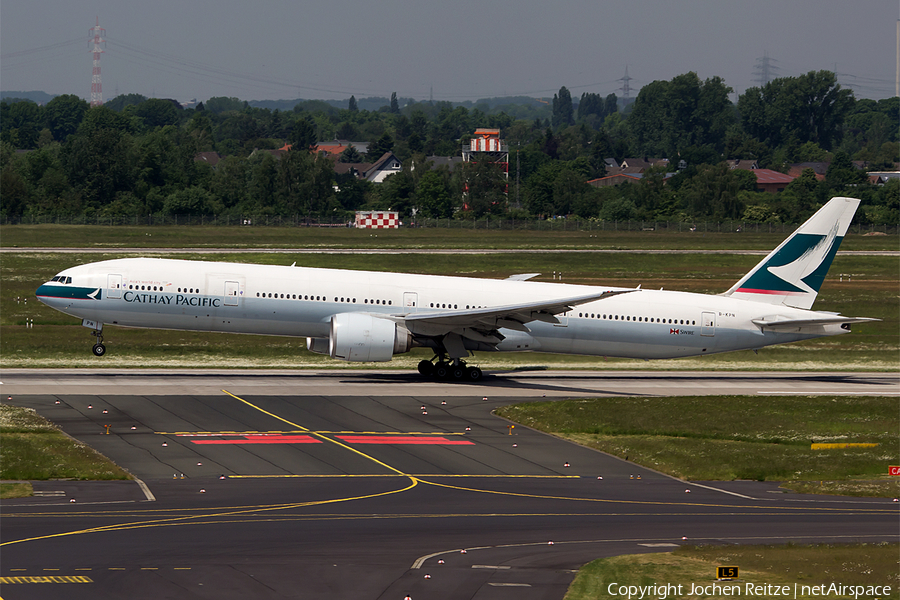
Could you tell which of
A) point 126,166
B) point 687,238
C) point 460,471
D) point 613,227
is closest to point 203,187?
point 126,166

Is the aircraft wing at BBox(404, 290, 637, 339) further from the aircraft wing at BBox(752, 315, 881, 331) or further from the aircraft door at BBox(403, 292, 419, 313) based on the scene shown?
the aircraft wing at BBox(752, 315, 881, 331)

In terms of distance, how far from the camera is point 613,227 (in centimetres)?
14262

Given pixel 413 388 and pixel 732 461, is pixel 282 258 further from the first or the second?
pixel 732 461

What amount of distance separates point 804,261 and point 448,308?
17339 mm

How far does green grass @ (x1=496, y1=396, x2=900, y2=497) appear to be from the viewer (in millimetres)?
31297

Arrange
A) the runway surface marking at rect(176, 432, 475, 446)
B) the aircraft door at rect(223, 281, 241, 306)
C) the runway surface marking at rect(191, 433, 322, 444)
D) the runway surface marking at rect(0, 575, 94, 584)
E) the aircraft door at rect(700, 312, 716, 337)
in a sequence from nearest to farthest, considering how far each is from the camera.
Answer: the runway surface marking at rect(0, 575, 94, 584) < the runway surface marking at rect(191, 433, 322, 444) < the runway surface marking at rect(176, 432, 475, 446) < the aircraft door at rect(223, 281, 241, 306) < the aircraft door at rect(700, 312, 716, 337)

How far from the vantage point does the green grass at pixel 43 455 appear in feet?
90.6

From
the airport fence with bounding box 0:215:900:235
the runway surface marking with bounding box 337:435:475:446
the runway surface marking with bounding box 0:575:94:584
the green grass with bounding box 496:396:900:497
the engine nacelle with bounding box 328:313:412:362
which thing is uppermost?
the airport fence with bounding box 0:215:900:235

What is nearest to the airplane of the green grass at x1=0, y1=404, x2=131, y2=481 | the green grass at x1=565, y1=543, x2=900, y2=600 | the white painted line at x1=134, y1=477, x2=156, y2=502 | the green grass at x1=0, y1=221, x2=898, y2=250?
the green grass at x1=0, y1=404, x2=131, y2=481

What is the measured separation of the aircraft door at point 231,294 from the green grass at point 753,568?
86.4ft

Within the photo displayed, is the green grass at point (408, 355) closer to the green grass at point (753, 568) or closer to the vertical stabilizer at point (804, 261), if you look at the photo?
the vertical stabilizer at point (804, 261)

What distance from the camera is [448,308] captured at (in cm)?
4584

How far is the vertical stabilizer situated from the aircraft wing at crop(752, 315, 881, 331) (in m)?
1.60

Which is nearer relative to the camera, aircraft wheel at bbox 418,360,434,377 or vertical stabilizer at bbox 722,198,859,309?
aircraft wheel at bbox 418,360,434,377
